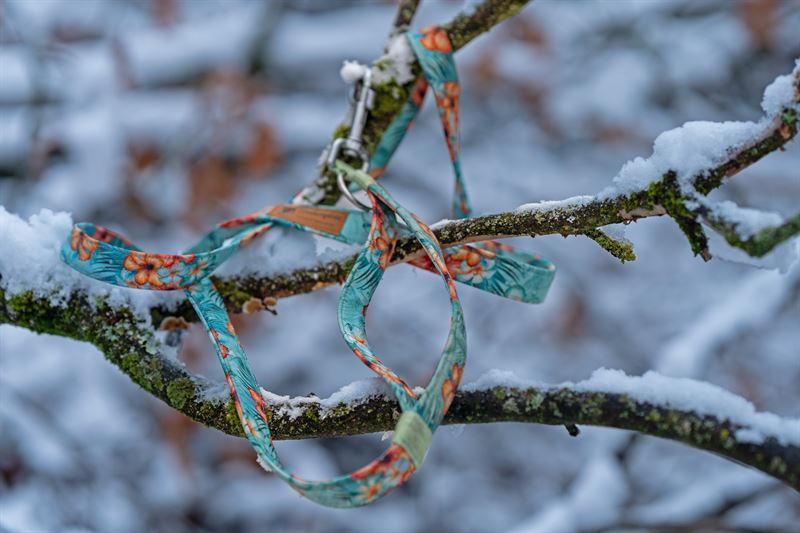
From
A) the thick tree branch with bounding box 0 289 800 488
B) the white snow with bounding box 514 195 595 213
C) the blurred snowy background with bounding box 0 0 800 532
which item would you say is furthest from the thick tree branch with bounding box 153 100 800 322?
the blurred snowy background with bounding box 0 0 800 532

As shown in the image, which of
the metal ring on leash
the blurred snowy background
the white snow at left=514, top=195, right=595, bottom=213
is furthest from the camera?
the blurred snowy background

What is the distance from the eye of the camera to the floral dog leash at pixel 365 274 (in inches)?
18.8

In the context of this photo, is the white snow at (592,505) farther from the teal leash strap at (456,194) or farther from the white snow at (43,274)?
the white snow at (43,274)

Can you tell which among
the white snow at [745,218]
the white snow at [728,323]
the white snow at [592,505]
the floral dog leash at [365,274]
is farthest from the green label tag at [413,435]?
the white snow at [728,323]

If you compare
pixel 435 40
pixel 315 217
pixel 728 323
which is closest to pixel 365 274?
pixel 315 217

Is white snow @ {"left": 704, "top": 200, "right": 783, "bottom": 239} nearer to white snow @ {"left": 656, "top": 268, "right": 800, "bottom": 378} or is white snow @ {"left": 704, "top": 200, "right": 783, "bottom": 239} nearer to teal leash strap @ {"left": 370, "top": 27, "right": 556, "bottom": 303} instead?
teal leash strap @ {"left": 370, "top": 27, "right": 556, "bottom": 303}

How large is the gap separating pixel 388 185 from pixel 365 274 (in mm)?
1913

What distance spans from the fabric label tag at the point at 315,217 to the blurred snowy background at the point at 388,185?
0.95 m

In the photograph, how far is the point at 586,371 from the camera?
9.00ft

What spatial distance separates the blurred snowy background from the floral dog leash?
0.87 m

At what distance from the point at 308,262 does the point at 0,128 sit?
185 cm

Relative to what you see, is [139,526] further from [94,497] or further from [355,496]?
[355,496]

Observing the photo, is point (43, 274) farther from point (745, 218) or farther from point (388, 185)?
point (388, 185)

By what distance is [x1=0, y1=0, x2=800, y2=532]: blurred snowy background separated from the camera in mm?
1904
